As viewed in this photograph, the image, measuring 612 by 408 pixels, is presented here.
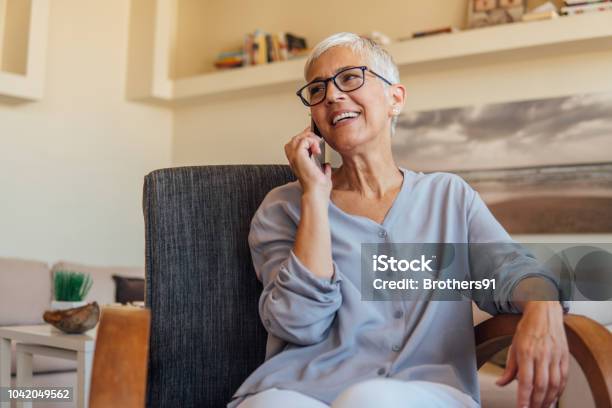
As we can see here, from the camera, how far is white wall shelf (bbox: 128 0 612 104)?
381cm

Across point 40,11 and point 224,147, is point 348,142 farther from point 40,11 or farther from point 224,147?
point 224,147

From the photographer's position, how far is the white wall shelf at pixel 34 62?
4.39m

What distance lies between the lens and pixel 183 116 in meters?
5.59

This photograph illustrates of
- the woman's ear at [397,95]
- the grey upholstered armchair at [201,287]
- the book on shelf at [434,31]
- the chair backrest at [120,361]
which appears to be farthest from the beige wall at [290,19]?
the chair backrest at [120,361]

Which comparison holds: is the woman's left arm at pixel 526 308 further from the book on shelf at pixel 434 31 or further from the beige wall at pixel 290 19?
the beige wall at pixel 290 19

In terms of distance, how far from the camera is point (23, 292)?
3836 mm

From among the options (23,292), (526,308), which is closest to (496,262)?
(526,308)

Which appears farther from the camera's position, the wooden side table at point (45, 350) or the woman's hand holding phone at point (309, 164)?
the wooden side table at point (45, 350)

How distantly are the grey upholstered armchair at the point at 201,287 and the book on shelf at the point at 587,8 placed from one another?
2.83 metres

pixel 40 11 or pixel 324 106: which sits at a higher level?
pixel 40 11

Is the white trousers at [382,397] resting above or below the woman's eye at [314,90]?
below

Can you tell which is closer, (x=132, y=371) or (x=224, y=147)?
(x=132, y=371)

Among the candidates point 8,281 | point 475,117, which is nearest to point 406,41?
point 475,117

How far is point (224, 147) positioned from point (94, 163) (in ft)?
3.02
